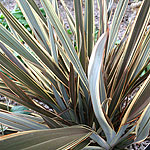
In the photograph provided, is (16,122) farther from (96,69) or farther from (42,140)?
(96,69)

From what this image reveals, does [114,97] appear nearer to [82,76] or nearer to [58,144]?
[82,76]

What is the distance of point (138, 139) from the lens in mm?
597

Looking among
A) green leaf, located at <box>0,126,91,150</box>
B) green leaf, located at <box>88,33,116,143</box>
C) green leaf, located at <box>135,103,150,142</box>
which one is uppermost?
green leaf, located at <box>88,33,116,143</box>

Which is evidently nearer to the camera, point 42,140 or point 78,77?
point 42,140

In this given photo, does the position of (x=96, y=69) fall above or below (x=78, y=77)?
above

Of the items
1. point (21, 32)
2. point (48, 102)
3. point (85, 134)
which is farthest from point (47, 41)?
point (85, 134)

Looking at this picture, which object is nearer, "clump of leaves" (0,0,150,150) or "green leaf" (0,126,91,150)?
"green leaf" (0,126,91,150)

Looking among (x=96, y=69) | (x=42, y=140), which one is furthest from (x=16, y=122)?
(x=96, y=69)

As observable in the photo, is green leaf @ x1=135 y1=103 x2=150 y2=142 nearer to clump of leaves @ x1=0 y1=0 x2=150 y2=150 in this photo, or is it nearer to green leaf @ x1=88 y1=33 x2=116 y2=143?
clump of leaves @ x1=0 y1=0 x2=150 y2=150

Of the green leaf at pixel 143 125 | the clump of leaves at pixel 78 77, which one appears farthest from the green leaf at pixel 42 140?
the green leaf at pixel 143 125

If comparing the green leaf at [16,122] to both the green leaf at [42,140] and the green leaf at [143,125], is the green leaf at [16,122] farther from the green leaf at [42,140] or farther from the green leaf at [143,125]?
the green leaf at [143,125]

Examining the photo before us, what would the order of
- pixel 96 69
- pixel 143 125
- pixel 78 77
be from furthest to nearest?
pixel 78 77
pixel 143 125
pixel 96 69

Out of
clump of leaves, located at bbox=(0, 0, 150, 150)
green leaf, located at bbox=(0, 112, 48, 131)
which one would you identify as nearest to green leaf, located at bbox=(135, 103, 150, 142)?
clump of leaves, located at bbox=(0, 0, 150, 150)

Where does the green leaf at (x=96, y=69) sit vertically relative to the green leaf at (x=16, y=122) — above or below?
above
